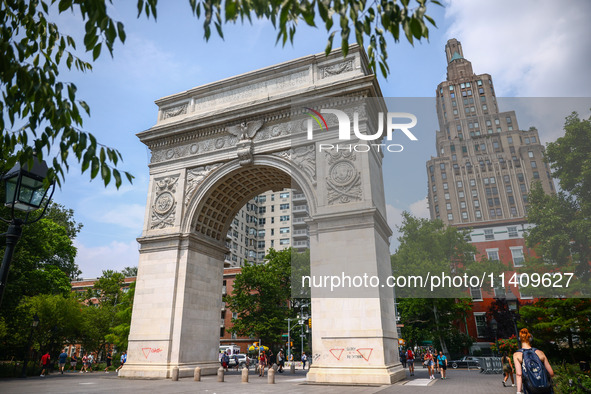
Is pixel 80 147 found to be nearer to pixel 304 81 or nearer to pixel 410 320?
pixel 304 81

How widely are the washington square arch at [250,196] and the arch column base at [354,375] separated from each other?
0.14 feet

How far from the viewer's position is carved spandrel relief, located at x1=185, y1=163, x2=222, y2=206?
24.0m

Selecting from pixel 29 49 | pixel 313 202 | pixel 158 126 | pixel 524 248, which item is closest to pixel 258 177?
pixel 313 202

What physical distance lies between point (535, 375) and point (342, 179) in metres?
14.8

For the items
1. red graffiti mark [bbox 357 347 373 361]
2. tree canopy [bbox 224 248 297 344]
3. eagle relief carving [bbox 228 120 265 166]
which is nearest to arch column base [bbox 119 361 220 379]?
red graffiti mark [bbox 357 347 373 361]

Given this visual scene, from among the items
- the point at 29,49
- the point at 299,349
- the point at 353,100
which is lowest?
the point at 299,349

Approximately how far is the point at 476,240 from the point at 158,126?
3312 centimetres

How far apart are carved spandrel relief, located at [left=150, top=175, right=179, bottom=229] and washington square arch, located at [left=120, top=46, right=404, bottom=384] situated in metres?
0.07

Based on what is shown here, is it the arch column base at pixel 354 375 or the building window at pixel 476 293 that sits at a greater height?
the building window at pixel 476 293

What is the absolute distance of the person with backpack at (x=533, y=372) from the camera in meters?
6.13

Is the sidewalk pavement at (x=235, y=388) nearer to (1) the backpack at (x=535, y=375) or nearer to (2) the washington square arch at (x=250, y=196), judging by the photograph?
(2) the washington square arch at (x=250, y=196)

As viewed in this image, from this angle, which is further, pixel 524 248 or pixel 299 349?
pixel 299 349

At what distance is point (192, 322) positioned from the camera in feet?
72.9

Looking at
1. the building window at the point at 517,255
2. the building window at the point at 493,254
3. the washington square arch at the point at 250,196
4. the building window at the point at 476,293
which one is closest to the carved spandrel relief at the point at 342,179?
the washington square arch at the point at 250,196
